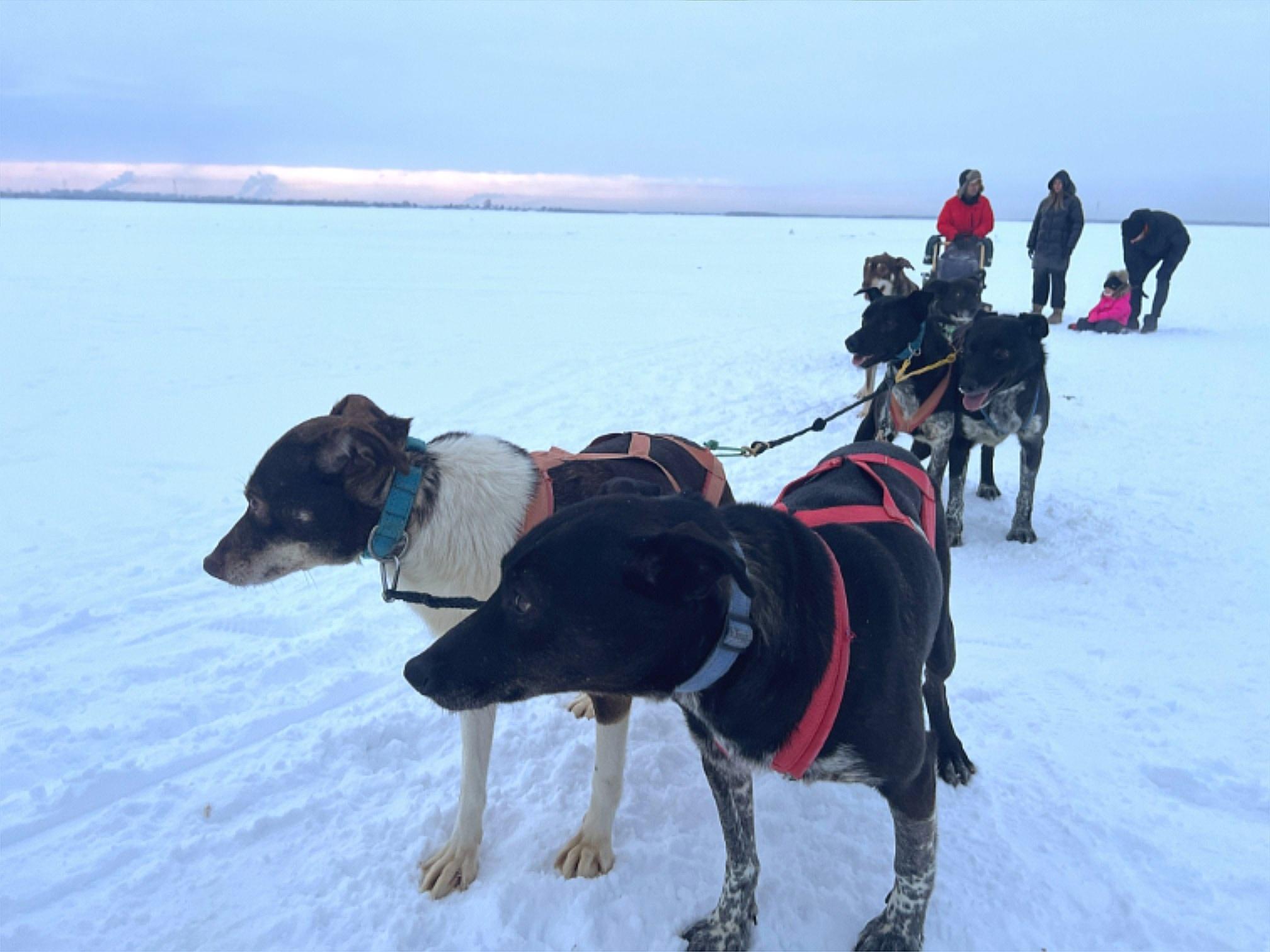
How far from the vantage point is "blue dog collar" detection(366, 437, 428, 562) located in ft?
8.16

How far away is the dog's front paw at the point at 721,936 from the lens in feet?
7.50

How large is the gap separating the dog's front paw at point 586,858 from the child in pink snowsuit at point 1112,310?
536 inches

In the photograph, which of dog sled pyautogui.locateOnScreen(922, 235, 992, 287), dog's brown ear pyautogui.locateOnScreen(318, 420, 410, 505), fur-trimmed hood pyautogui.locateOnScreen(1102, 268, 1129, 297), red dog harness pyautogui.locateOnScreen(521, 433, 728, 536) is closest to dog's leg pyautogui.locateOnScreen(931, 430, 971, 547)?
red dog harness pyautogui.locateOnScreen(521, 433, 728, 536)

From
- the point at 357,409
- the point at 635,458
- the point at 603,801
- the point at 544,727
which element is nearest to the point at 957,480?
the point at 635,458

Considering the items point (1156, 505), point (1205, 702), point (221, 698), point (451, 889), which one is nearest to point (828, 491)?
point (451, 889)

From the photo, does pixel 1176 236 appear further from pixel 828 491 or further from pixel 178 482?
pixel 178 482

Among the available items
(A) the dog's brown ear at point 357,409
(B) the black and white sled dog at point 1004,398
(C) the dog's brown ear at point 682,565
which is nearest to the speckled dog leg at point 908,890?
(C) the dog's brown ear at point 682,565

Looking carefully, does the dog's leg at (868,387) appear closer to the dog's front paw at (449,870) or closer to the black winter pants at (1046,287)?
the black winter pants at (1046,287)

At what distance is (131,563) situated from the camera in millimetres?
4645

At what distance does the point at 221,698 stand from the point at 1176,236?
15824 mm

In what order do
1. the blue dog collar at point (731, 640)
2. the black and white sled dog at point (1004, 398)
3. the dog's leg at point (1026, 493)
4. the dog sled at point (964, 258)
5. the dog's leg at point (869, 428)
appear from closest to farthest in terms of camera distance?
the blue dog collar at point (731, 640)
the black and white sled dog at point (1004, 398)
the dog's leg at point (1026, 493)
the dog's leg at point (869, 428)
the dog sled at point (964, 258)

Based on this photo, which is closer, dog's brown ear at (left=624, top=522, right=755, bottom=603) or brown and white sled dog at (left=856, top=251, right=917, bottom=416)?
dog's brown ear at (left=624, top=522, right=755, bottom=603)

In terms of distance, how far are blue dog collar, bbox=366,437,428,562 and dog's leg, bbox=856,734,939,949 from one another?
1.61 metres

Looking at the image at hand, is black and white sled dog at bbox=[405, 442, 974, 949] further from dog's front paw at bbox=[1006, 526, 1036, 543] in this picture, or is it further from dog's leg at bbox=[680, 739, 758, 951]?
dog's front paw at bbox=[1006, 526, 1036, 543]
